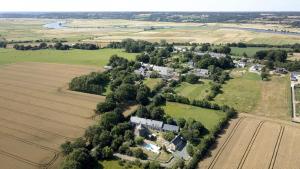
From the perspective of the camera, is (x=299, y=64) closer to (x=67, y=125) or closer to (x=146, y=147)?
(x=146, y=147)

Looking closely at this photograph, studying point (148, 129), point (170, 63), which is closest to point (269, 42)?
point (170, 63)

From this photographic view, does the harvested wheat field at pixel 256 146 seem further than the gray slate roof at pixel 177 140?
No

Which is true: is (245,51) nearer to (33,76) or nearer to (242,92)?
(242,92)

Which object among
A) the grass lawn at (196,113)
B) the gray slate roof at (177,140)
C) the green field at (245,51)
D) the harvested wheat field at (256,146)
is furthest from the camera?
the green field at (245,51)

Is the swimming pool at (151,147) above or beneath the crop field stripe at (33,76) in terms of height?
beneath

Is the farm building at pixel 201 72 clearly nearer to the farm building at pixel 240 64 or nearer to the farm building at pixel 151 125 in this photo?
the farm building at pixel 240 64

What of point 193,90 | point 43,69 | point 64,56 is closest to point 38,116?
point 193,90

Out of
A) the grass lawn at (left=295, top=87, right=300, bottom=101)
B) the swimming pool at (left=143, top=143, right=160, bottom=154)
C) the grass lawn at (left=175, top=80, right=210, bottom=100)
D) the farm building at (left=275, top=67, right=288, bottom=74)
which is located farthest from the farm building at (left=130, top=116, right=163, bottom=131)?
the farm building at (left=275, top=67, right=288, bottom=74)

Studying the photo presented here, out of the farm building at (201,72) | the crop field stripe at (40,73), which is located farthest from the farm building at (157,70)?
the crop field stripe at (40,73)
